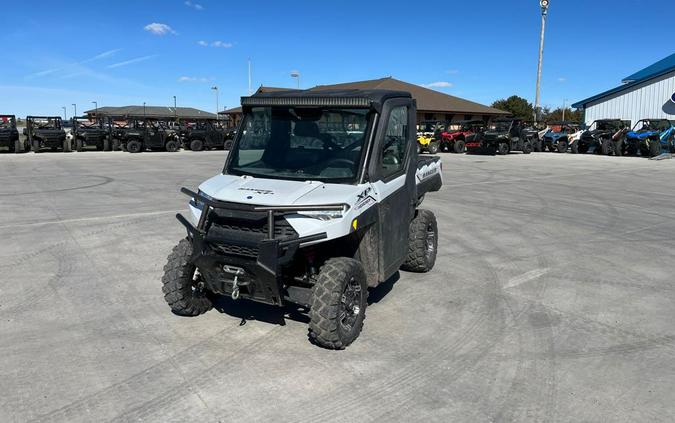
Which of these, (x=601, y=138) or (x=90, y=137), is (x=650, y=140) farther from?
(x=90, y=137)

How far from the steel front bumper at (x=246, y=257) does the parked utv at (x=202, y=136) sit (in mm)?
28474

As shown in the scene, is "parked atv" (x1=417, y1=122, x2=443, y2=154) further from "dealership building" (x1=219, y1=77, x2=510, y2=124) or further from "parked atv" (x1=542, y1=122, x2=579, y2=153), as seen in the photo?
"dealership building" (x1=219, y1=77, x2=510, y2=124)

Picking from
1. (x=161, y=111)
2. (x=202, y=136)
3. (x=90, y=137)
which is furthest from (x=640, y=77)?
(x=161, y=111)

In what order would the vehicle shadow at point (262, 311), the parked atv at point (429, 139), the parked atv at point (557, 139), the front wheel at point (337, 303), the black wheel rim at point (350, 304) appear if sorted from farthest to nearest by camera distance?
the parked atv at point (557, 139), the parked atv at point (429, 139), the vehicle shadow at point (262, 311), the black wheel rim at point (350, 304), the front wheel at point (337, 303)

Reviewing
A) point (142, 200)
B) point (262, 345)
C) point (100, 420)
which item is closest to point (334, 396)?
point (262, 345)

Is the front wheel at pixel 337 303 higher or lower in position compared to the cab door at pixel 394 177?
lower

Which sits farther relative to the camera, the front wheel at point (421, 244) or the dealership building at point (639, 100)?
the dealership building at point (639, 100)

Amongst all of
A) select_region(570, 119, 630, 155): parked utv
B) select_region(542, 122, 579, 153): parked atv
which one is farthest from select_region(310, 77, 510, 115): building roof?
select_region(570, 119, 630, 155): parked utv

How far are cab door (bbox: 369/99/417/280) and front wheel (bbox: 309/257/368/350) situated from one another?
1.37ft

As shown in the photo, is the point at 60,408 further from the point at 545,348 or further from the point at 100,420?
the point at 545,348

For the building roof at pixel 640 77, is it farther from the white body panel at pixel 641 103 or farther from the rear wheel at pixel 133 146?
the rear wheel at pixel 133 146

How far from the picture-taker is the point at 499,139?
93.0 feet

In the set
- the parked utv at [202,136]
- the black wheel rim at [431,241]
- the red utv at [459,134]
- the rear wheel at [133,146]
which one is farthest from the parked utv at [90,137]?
the black wheel rim at [431,241]

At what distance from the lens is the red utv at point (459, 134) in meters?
30.0
